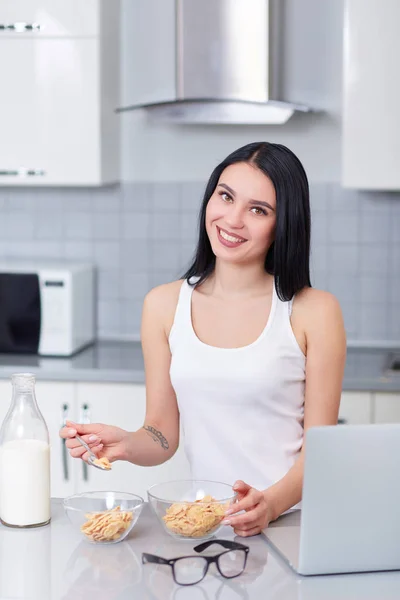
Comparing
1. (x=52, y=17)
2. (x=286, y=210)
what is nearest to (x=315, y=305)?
(x=286, y=210)

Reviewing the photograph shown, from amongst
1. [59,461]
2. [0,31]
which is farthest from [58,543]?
[0,31]

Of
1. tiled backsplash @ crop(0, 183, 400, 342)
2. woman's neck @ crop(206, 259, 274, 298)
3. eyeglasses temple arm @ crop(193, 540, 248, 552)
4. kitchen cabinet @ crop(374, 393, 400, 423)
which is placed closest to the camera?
eyeglasses temple arm @ crop(193, 540, 248, 552)

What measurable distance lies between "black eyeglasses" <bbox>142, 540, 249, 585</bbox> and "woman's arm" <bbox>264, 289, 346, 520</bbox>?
40cm

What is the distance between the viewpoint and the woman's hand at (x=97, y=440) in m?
1.49

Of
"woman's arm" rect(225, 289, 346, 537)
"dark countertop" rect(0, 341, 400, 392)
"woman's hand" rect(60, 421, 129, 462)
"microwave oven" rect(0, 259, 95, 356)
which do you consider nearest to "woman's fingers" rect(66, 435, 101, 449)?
"woman's hand" rect(60, 421, 129, 462)

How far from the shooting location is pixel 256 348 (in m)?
1.78

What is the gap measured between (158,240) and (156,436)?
1.68 metres

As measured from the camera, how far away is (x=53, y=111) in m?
2.99

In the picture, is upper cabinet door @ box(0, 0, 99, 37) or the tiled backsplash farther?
the tiled backsplash

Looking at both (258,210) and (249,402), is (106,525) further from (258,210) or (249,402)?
(258,210)

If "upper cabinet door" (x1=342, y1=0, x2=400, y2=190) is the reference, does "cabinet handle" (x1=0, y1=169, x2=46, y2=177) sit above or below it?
below

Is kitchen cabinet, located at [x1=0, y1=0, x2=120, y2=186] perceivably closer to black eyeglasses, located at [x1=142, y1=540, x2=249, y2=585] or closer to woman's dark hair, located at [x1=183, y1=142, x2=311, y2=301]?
woman's dark hair, located at [x1=183, y1=142, x2=311, y2=301]

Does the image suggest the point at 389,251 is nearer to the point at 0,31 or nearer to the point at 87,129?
the point at 87,129

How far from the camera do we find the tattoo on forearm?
1.78 m
